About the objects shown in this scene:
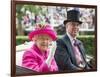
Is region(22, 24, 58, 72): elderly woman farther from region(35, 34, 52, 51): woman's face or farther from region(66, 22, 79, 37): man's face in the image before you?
region(66, 22, 79, 37): man's face

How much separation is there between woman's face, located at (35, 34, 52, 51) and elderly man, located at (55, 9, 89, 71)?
11 centimetres

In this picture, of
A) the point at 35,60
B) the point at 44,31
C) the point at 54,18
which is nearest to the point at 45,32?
the point at 44,31

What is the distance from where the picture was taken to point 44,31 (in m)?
1.83

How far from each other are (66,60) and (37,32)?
0.39 m

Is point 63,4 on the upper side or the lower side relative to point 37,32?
upper

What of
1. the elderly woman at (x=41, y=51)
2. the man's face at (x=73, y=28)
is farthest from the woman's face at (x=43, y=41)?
the man's face at (x=73, y=28)

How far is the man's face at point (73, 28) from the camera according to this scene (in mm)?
1913

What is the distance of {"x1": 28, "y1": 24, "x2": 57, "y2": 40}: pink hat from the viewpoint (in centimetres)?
180

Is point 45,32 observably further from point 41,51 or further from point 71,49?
point 71,49

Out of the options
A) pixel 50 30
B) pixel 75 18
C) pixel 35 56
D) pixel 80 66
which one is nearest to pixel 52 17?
pixel 50 30

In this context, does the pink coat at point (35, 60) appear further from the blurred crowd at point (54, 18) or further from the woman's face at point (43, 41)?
the blurred crowd at point (54, 18)

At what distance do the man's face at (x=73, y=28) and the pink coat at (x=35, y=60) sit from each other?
33cm

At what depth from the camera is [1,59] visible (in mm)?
1683

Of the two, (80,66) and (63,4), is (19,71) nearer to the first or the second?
(80,66)
